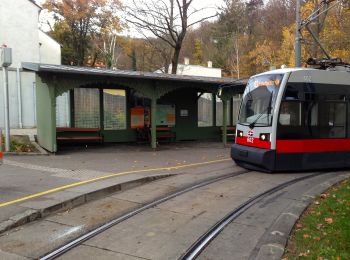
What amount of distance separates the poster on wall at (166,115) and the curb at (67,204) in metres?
9.65

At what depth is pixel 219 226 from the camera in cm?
670

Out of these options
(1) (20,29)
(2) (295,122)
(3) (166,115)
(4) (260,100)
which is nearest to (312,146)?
(2) (295,122)

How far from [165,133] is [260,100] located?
8.96m

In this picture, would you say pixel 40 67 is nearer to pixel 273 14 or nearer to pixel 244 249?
pixel 244 249

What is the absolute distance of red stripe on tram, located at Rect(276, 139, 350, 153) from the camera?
11328 millimetres

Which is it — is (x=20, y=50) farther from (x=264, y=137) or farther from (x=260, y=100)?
(x=264, y=137)

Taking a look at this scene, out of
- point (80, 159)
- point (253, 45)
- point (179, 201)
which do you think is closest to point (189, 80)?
point (80, 159)

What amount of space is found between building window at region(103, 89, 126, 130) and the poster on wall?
Result: 1873mm

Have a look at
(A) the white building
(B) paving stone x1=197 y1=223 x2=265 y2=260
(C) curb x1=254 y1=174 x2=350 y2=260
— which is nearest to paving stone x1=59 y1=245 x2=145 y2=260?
(B) paving stone x1=197 y1=223 x2=265 y2=260

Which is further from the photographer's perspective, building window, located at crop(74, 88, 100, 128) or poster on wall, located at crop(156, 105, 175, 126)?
poster on wall, located at crop(156, 105, 175, 126)

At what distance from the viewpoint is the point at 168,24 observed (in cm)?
2936

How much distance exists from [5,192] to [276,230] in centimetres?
536

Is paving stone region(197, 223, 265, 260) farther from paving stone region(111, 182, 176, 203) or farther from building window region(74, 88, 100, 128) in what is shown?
building window region(74, 88, 100, 128)

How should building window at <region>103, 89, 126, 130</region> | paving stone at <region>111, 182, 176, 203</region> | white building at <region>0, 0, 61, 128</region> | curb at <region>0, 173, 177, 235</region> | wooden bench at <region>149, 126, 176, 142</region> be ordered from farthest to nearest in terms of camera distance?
white building at <region>0, 0, 61, 128</region>
wooden bench at <region>149, 126, 176, 142</region>
building window at <region>103, 89, 126, 130</region>
paving stone at <region>111, 182, 176, 203</region>
curb at <region>0, 173, 177, 235</region>
